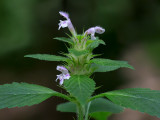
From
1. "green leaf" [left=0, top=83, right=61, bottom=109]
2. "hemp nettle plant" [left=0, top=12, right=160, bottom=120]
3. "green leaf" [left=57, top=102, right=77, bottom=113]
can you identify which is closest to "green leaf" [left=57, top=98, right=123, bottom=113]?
"green leaf" [left=57, top=102, right=77, bottom=113]

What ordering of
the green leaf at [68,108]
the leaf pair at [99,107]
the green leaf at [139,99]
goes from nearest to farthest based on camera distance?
the green leaf at [139,99] → the leaf pair at [99,107] → the green leaf at [68,108]

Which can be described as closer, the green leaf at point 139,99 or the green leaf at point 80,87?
the green leaf at point 80,87

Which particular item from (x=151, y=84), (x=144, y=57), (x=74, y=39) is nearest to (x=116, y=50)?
(x=144, y=57)

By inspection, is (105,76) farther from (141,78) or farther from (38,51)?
(38,51)

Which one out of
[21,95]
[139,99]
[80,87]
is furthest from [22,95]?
[139,99]

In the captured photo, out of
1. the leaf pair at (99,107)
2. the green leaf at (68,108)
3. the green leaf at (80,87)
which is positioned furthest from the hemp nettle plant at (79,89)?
the green leaf at (68,108)

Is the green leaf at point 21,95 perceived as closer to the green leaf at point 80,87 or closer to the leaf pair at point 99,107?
the green leaf at point 80,87
